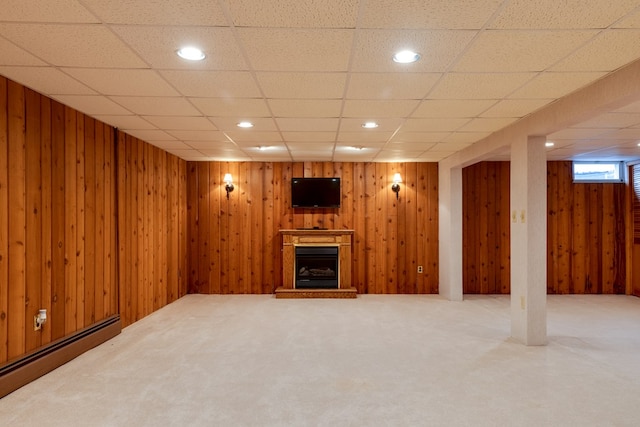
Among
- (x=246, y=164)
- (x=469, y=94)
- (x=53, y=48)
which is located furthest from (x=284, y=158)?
(x=53, y=48)

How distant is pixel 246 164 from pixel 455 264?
4258mm

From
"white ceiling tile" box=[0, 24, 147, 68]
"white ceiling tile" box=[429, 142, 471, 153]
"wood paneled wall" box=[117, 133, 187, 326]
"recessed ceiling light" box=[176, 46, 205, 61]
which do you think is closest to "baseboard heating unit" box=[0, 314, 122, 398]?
"wood paneled wall" box=[117, 133, 187, 326]

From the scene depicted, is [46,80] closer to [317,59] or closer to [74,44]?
[74,44]

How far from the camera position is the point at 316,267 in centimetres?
711

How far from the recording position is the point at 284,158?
695 centimetres

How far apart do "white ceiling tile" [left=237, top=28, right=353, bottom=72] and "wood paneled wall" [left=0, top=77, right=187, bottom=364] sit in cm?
212

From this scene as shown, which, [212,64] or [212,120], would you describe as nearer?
[212,64]

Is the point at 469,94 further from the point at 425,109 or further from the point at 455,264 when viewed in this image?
the point at 455,264

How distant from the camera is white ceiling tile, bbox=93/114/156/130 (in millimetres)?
4168

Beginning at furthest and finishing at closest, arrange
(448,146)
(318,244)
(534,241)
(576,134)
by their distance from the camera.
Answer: (318,244) < (448,146) < (576,134) < (534,241)

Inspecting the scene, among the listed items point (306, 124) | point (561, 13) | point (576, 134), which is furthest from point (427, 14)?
point (576, 134)

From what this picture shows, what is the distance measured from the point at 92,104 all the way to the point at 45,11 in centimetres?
184

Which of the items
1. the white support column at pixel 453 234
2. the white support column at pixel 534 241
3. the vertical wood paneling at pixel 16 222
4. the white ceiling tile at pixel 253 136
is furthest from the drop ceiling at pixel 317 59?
the white support column at pixel 453 234

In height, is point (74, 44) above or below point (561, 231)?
above
